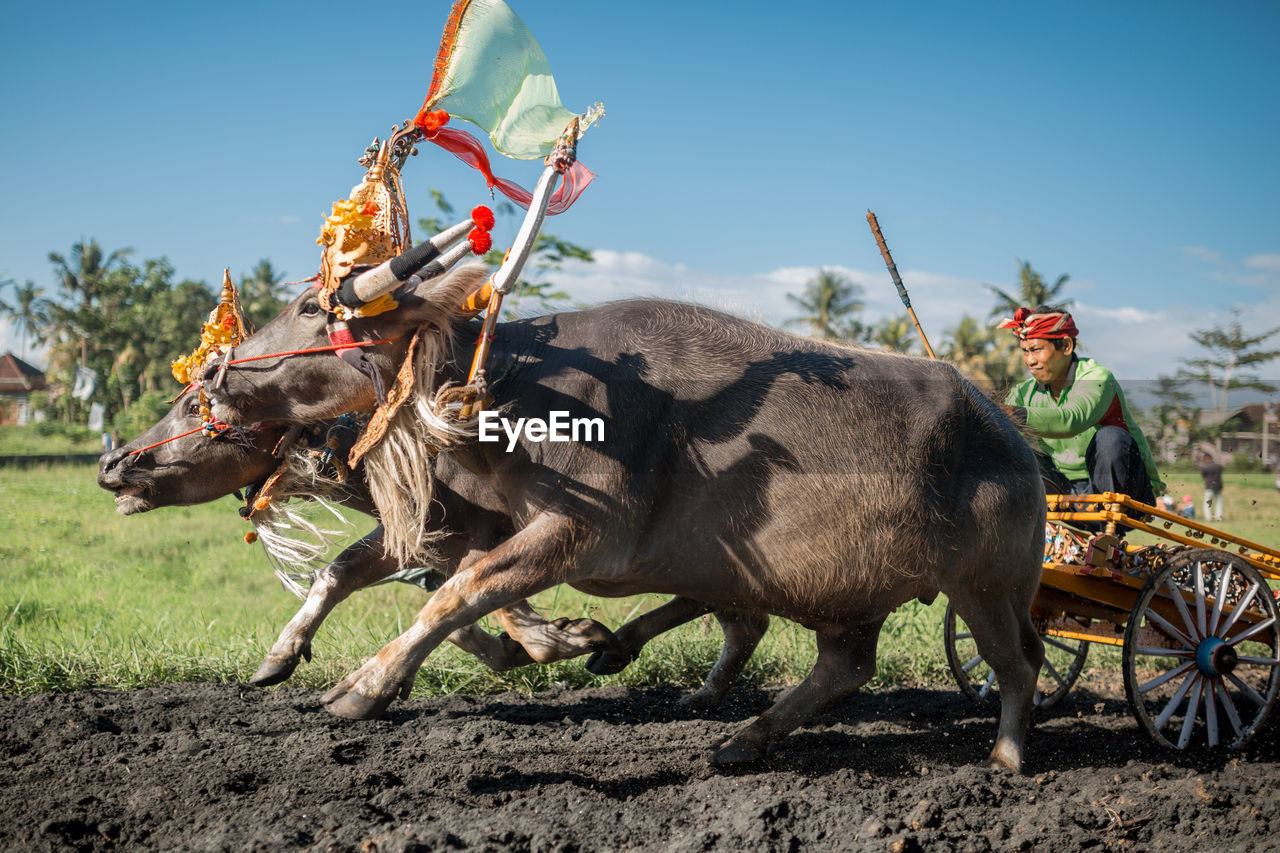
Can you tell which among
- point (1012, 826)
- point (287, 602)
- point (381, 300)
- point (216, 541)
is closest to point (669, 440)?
point (381, 300)

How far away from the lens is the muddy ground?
114 inches

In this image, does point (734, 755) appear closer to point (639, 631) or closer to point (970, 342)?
point (639, 631)

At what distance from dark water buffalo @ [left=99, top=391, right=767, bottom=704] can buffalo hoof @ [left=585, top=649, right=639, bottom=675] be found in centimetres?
2

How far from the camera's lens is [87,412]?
37031 mm

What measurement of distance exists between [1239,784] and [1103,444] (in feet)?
5.74

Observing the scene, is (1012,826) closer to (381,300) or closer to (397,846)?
(397,846)

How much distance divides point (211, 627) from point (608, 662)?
275 centimetres

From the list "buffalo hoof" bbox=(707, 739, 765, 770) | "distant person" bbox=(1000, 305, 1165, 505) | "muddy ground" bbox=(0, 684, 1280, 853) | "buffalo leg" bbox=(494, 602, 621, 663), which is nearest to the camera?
"muddy ground" bbox=(0, 684, 1280, 853)

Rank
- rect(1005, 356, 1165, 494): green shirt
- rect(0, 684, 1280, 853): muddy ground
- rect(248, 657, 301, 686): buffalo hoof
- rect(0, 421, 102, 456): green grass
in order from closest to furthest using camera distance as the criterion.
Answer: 1. rect(0, 684, 1280, 853): muddy ground
2. rect(248, 657, 301, 686): buffalo hoof
3. rect(1005, 356, 1165, 494): green shirt
4. rect(0, 421, 102, 456): green grass

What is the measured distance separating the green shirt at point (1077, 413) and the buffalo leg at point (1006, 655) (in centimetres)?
91

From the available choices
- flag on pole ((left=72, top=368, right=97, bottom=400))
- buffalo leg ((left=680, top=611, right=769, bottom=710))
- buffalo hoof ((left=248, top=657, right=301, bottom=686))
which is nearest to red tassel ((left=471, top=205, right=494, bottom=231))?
buffalo hoof ((left=248, top=657, right=301, bottom=686))

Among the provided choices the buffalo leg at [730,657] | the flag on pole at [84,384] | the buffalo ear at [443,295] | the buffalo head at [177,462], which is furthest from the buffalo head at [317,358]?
the flag on pole at [84,384]

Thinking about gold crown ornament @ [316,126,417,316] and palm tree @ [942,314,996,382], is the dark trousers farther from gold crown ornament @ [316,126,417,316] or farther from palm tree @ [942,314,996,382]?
palm tree @ [942,314,996,382]

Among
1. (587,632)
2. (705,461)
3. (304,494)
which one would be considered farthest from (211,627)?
(705,461)
